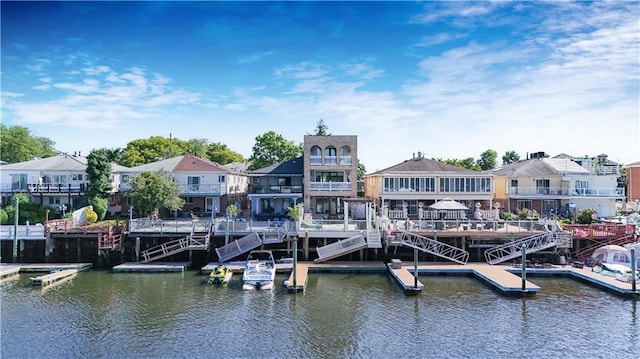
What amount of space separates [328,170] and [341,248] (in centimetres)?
1305

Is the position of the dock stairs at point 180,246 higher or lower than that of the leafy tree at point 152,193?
lower

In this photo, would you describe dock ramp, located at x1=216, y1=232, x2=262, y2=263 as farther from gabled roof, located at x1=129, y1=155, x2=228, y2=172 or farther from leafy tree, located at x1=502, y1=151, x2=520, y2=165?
leafy tree, located at x1=502, y1=151, x2=520, y2=165

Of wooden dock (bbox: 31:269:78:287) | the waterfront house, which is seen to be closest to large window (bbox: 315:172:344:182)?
wooden dock (bbox: 31:269:78:287)

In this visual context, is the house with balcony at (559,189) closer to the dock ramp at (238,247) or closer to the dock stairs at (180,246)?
the dock ramp at (238,247)

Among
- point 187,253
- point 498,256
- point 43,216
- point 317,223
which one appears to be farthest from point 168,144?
point 498,256

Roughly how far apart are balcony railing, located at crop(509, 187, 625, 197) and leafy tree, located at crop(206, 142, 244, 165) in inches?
1952

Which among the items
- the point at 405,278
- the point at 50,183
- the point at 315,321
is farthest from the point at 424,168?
the point at 50,183

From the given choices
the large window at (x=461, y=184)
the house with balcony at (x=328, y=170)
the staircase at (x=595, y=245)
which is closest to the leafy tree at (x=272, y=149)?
the house with balcony at (x=328, y=170)

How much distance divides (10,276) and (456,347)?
2893 centimetres

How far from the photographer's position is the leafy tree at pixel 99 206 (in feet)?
137

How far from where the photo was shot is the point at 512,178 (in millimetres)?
47844

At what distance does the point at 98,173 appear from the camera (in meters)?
43.6

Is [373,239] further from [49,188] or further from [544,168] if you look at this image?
[49,188]

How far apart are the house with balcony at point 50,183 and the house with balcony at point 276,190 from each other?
14.7 m
